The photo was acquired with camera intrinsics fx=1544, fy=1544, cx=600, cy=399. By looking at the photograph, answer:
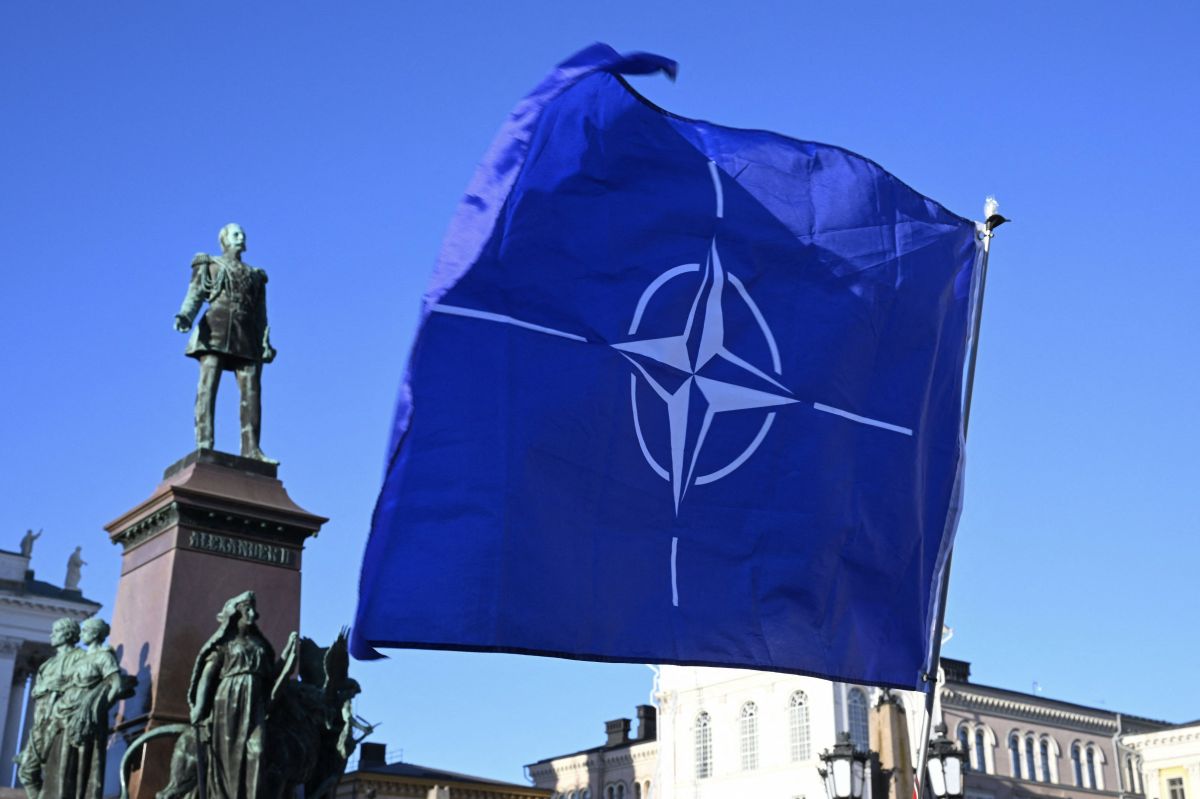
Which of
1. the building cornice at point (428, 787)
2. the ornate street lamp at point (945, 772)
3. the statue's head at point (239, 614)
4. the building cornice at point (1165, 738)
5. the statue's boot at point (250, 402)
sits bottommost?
the statue's head at point (239, 614)

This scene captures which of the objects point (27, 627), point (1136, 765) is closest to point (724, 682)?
point (1136, 765)

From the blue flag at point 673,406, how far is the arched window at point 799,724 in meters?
51.6

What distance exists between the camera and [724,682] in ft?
216

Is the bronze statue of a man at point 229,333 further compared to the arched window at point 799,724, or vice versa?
the arched window at point 799,724

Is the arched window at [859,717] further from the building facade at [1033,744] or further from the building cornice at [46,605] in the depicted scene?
the building cornice at [46,605]

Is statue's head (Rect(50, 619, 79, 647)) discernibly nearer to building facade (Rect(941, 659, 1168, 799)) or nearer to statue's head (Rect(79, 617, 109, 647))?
statue's head (Rect(79, 617, 109, 647))

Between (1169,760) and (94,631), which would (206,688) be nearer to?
(94,631)

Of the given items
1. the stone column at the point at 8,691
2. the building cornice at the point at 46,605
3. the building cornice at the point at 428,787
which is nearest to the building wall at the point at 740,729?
the building cornice at the point at 428,787

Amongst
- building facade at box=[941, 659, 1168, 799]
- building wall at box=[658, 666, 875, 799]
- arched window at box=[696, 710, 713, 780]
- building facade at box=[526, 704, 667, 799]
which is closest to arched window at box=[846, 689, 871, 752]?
building wall at box=[658, 666, 875, 799]

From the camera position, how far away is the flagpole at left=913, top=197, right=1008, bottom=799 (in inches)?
405

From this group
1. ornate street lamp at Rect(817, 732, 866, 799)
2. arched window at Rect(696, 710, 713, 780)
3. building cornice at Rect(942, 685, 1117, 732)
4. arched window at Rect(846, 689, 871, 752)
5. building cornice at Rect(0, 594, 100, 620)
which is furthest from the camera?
building cornice at Rect(0, 594, 100, 620)

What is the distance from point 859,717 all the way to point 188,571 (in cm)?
5283

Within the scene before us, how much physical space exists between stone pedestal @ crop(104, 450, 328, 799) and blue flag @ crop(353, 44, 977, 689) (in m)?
3.01

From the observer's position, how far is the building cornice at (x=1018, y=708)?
64.0 metres
